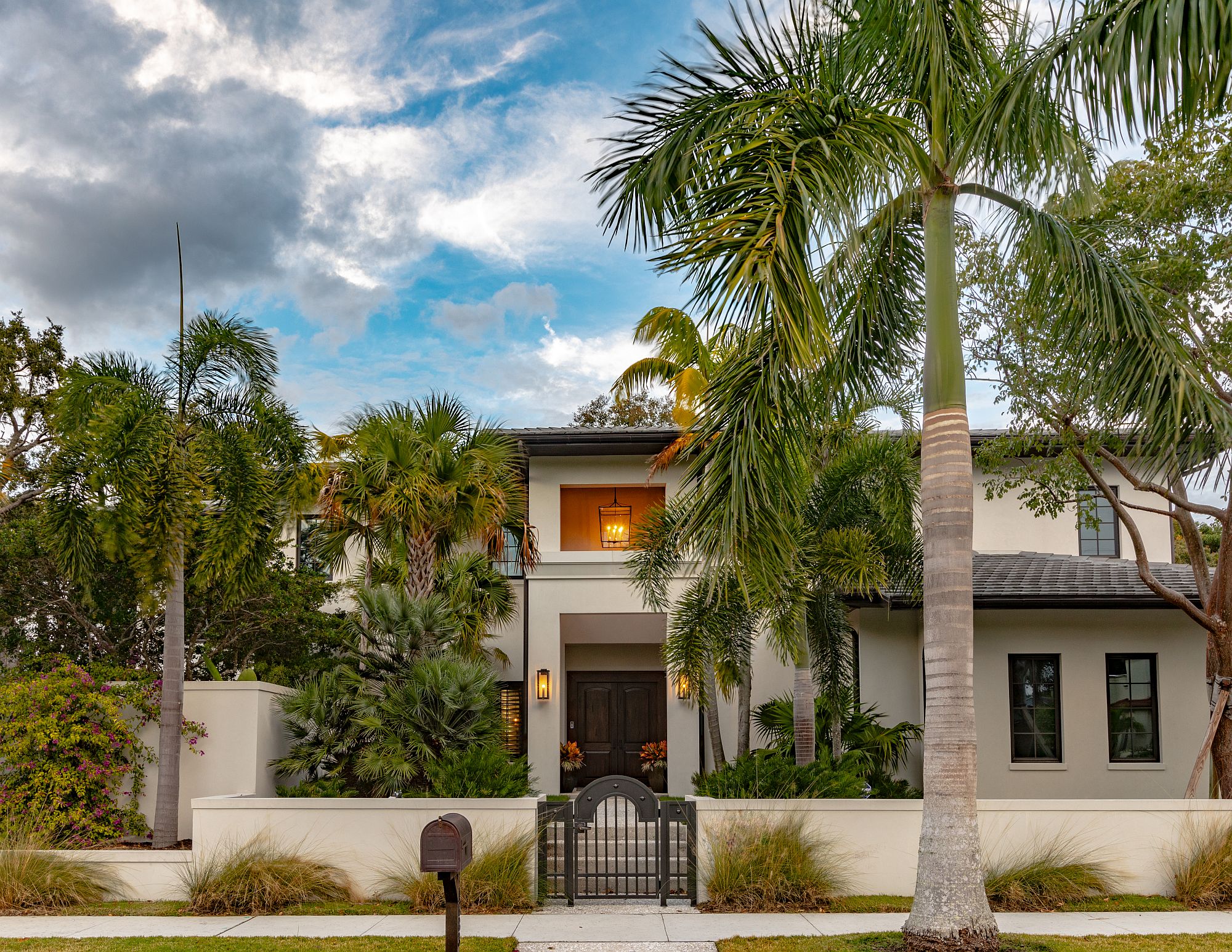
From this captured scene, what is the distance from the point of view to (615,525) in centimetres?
1941

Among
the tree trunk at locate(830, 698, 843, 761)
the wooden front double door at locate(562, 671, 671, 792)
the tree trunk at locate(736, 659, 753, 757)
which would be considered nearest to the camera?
the tree trunk at locate(830, 698, 843, 761)

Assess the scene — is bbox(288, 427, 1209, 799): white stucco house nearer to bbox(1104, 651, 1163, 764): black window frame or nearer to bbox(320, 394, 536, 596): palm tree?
bbox(1104, 651, 1163, 764): black window frame

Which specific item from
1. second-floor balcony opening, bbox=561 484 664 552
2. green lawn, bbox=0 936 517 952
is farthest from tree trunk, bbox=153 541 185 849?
second-floor balcony opening, bbox=561 484 664 552

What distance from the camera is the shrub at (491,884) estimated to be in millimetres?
9828

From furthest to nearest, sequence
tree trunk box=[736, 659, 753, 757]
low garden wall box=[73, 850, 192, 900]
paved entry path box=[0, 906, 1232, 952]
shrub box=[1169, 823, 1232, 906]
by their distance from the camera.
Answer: tree trunk box=[736, 659, 753, 757] < low garden wall box=[73, 850, 192, 900] < shrub box=[1169, 823, 1232, 906] < paved entry path box=[0, 906, 1232, 952]

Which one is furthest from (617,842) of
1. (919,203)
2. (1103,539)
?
(1103,539)

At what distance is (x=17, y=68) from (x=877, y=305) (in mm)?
11791

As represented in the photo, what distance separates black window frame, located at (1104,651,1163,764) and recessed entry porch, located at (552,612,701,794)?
776 cm

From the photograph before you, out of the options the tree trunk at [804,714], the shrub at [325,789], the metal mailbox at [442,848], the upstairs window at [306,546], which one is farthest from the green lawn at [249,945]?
the upstairs window at [306,546]

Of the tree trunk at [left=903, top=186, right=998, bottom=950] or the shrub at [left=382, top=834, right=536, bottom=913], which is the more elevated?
the tree trunk at [left=903, top=186, right=998, bottom=950]

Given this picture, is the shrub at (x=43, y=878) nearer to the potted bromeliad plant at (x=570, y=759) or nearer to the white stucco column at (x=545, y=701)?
the white stucco column at (x=545, y=701)

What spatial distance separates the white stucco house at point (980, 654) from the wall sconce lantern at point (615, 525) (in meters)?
0.16

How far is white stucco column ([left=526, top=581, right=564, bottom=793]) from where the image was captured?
Answer: 17.4 metres

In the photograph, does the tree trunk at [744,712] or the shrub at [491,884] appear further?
the tree trunk at [744,712]
